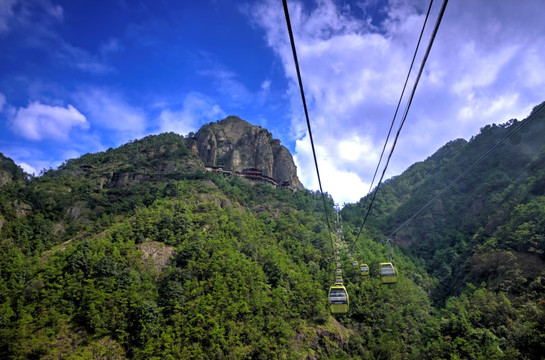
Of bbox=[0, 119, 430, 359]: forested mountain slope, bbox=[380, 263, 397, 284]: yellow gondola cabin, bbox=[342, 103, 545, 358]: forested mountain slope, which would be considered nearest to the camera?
bbox=[380, 263, 397, 284]: yellow gondola cabin

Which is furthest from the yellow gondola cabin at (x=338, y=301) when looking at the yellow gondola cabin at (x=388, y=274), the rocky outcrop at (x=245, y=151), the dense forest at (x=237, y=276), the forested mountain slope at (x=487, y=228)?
the rocky outcrop at (x=245, y=151)

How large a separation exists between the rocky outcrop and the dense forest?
71.8 feet

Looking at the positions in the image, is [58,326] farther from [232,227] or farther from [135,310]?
[232,227]

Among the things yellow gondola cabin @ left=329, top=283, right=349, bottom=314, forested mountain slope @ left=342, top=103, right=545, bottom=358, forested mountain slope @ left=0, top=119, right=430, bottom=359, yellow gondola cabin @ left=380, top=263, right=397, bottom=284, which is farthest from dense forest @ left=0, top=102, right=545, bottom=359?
yellow gondola cabin @ left=329, top=283, right=349, bottom=314

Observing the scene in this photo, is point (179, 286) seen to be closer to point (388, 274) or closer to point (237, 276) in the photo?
point (237, 276)

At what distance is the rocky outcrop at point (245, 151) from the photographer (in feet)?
331

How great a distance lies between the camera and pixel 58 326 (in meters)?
25.8

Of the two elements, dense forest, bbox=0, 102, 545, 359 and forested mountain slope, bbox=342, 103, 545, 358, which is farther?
forested mountain slope, bbox=342, 103, 545, 358

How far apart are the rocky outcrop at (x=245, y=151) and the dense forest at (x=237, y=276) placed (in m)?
21.9

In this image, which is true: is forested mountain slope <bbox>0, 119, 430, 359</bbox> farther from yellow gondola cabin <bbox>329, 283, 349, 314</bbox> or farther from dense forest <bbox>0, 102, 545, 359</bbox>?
yellow gondola cabin <bbox>329, 283, 349, 314</bbox>

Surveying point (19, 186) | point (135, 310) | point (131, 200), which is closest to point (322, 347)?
point (135, 310)

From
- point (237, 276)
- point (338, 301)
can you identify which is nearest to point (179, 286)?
point (237, 276)

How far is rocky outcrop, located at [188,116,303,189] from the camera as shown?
101 meters

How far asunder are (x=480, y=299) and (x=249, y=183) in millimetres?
62939
